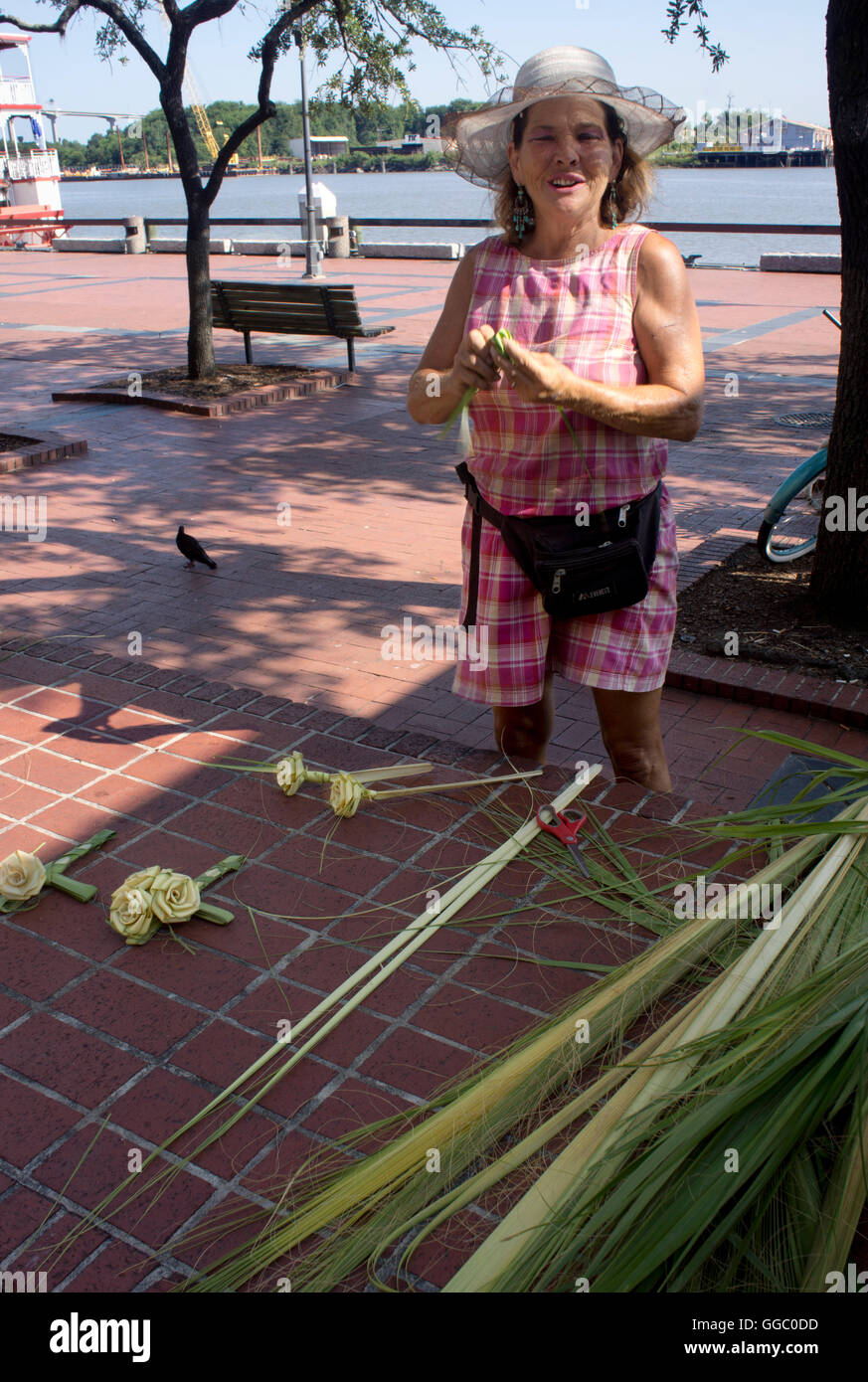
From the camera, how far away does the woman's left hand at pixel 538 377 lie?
2.33 metres

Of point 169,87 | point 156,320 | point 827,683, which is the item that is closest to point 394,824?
point 827,683

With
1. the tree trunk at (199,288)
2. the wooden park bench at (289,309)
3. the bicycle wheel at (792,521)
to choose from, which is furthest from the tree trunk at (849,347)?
the tree trunk at (199,288)

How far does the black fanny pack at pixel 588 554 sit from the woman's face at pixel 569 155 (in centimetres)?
70

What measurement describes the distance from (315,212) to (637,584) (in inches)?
799

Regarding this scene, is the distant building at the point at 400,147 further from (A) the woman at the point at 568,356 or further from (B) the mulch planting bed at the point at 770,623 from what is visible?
(A) the woman at the point at 568,356

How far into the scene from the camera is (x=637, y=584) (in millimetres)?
2656

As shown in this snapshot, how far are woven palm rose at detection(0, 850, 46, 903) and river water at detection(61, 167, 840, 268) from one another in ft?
7.02

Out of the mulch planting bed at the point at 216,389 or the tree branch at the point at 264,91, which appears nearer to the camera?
the mulch planting bed at the point at 216,389

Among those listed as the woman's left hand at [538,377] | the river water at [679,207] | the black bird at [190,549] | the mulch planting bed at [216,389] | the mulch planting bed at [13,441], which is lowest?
the black bird at [190,549]

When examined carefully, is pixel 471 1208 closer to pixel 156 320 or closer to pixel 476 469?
pixel 476 469

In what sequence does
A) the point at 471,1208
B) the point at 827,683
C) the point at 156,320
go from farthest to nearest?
the point at 156,320 → the point at 827,683 → the point at 471,1208

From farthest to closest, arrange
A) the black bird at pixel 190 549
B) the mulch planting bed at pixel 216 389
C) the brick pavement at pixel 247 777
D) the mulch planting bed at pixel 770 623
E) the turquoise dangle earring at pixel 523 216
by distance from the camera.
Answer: the mulch planting bed at pixel 216 389
the black bird at pixel 190 549
the mulch planting bed at pixel 770 623
the turquoise dangle earring at pixel 523 216
the brick pavement at pixel 247 777

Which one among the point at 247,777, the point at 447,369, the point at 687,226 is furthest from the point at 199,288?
the point at 687,226

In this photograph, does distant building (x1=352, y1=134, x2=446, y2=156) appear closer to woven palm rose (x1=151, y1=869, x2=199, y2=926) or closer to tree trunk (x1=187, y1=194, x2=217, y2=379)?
tree trunk (x1=187, y1=194, x2=217, y2=379)
